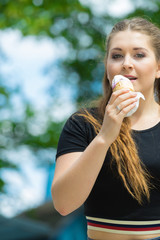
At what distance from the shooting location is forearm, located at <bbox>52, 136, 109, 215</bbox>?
5.74 feet

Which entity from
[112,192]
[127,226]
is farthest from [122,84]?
[127,226]

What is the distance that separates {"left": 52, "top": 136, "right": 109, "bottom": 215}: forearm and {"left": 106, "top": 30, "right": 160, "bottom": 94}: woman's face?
1.69ft

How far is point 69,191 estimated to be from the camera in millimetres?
1798

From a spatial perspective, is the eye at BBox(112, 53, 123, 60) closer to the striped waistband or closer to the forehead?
the forehead

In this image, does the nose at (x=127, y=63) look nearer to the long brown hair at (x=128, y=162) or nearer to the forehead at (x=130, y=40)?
the forehead at (x=130, y=40)

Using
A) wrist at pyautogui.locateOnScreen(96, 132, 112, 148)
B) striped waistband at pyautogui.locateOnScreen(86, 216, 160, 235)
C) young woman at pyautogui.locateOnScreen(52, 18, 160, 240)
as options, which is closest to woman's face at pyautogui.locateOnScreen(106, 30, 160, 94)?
young woman at pyautogui.locateOnScreen(52, 18, 160, 240)

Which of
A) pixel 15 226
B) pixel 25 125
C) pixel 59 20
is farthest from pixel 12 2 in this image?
pixel 15 226

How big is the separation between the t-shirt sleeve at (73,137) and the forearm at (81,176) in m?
0.19

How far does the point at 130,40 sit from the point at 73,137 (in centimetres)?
63

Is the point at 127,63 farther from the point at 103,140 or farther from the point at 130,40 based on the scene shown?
the point at 103,140

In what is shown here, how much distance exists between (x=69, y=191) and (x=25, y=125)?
6030 millimetres

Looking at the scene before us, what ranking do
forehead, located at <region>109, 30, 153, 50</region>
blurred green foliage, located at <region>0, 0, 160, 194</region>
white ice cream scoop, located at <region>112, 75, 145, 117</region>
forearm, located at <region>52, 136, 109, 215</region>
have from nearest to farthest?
forearm, located at <region>52, 136, 109, 215</region> → white ice cream scoop, located at <region>112, 75, 145, 117</region> → forehead, located at <region>109, 30, 153, 50</region> → blurred green foliage, located at <region>0, 0, 160, 194</region>

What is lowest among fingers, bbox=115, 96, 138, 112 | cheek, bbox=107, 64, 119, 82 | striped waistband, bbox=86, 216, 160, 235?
striped waistband, bbox=86, 216, 160, 235

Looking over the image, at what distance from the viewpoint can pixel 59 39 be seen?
27.5ft
